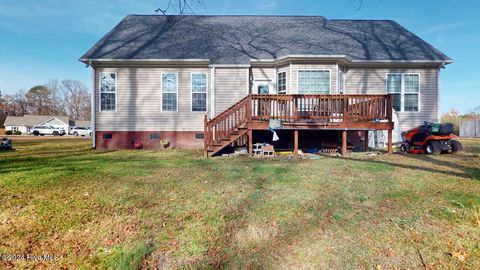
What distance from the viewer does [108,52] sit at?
39.7 ft

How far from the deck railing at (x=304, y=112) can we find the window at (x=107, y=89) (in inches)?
233

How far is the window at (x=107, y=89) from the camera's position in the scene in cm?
1216

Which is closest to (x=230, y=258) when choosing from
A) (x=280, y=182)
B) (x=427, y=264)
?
(x=427, y=264)

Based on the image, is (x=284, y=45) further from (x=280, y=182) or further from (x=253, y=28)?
(x=280, y=182)

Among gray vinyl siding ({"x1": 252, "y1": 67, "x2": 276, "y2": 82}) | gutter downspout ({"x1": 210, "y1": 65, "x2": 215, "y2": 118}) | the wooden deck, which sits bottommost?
the wooden deck

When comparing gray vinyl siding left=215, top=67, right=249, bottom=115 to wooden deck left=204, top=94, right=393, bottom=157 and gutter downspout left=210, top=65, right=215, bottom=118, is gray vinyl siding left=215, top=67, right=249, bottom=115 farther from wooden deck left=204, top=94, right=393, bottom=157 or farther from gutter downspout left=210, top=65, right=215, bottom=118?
wooden deck left=204, top=94, right=393, bottom=157

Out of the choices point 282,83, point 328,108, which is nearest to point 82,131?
point 282,83

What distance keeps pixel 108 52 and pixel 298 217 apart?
1206 cm

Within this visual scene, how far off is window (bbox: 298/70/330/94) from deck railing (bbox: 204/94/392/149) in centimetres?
177

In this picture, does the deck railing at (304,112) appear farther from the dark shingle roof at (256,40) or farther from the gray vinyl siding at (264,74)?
the dark shingle roof at (256,40)

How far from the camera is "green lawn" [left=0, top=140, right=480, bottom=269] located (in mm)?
3062

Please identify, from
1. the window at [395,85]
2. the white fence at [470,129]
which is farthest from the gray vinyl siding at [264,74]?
the white fence at [470,129]

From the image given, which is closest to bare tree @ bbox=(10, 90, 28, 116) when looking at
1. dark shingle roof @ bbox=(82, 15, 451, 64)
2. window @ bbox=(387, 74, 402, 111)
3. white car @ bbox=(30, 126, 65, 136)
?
white car @ bbox=(30, 126, 65, 136)

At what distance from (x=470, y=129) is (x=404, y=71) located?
77.8 feet
